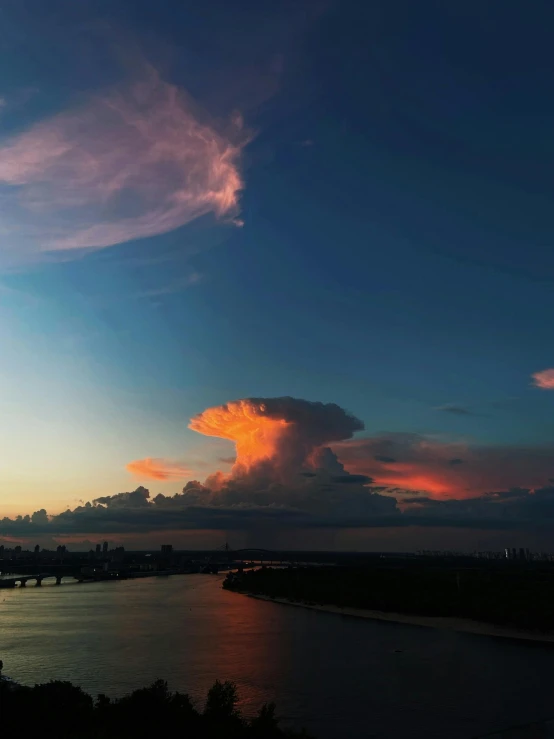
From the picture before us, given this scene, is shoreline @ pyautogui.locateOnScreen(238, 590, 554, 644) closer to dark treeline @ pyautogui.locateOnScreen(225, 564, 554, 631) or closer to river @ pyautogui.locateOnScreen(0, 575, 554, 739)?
dark treeline @ pyautogui.locateOnScreen(225, 564, 554, 631)

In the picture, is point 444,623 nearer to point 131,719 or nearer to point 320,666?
point 320,666

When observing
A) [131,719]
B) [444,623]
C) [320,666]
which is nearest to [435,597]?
[444,623]

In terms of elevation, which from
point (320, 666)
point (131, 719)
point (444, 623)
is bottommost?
point (444, 623)

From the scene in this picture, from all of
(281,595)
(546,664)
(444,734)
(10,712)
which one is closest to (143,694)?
(10,712)

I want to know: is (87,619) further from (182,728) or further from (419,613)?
(182,728)

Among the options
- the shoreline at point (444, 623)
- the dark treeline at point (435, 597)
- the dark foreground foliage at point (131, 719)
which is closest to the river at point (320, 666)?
the shoreline at point (444, 623)

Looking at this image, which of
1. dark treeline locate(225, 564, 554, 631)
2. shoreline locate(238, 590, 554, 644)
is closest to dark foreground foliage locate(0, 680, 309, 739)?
shoreline locate(238, 590, 554, 644)
